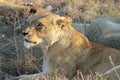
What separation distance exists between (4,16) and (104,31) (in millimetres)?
1906

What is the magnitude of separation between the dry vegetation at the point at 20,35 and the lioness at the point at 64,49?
0.80 ft

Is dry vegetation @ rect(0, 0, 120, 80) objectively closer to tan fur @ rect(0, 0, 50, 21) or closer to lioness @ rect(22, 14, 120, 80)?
tan fur @ rect(0, 0, 50, 21)

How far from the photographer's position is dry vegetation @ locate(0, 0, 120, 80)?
5.96 m

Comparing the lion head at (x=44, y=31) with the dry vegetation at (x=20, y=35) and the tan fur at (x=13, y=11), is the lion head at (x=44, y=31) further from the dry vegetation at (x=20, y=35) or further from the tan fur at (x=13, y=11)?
the tan fur at (x=13, y=11)

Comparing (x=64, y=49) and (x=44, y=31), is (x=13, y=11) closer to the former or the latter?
(x=64, y=49)

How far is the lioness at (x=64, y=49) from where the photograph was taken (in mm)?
4961

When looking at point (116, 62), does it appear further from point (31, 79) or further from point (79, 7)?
point (79, 7)

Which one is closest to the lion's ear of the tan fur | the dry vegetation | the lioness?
the lioness

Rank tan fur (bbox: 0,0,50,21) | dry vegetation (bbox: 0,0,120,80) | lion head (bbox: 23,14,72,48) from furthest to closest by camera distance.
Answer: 1. tan fur (bbox: 0,0,50,21)
2. dry vegetation (bbox: 0,0,120,80)
3. lion head (bbox: 23,14,72,48)

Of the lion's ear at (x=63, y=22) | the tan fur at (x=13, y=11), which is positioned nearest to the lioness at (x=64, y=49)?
the lion's ear at (x=63, y=22)

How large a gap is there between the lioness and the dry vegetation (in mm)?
244

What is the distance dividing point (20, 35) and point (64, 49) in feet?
7.45

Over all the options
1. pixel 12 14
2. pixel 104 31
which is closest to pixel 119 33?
pixel 104 31

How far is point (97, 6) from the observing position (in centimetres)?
952
